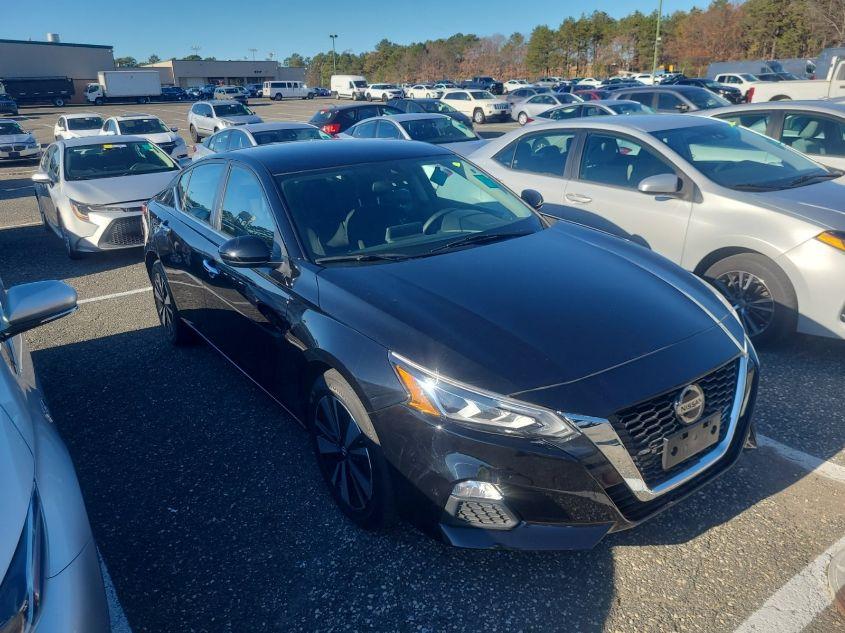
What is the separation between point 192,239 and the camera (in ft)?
13.5

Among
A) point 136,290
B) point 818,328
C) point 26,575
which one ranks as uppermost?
point 26,575

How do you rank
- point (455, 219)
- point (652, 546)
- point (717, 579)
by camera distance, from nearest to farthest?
point (717, 579) → point (652, 546) → point (455, 219)

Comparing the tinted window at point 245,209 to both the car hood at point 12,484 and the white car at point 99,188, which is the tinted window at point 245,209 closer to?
the car hood at point 12,484

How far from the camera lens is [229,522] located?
2.93 m

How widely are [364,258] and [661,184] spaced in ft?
9.27

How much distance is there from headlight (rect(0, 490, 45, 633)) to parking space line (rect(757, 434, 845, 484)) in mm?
3356

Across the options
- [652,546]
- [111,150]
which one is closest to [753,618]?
[652,546]

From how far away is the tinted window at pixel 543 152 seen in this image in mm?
5793

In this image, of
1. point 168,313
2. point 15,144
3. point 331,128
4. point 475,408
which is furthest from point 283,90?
point 475,408

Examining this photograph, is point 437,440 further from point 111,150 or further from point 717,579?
point 111,150

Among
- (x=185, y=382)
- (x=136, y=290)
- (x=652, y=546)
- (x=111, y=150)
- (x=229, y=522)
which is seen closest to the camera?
(x=652, y=546)

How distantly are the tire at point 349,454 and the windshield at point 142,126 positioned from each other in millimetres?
16862

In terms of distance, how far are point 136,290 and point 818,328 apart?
6.43 m

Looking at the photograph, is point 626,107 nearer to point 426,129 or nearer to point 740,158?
point 426,129
